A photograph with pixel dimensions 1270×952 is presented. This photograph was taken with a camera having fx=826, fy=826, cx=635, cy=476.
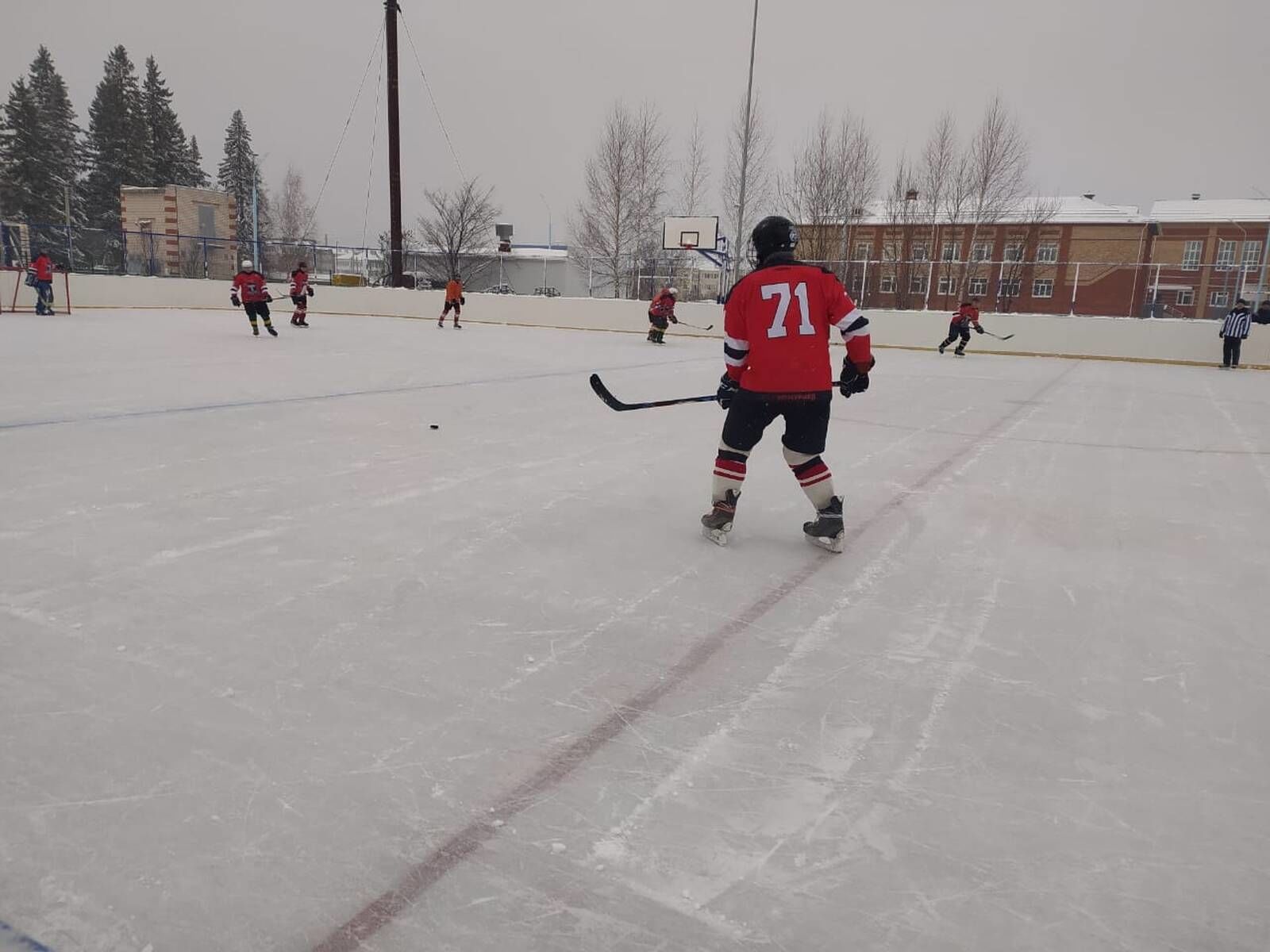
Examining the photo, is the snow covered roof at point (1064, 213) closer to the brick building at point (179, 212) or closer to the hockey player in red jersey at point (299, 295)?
the hockey player in red jersey at point (299, 295)

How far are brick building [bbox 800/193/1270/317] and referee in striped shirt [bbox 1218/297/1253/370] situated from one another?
2.38 m

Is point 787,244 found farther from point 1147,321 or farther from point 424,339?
point 1147,321

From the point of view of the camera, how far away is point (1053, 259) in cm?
3450

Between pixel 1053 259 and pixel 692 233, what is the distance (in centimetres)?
1788

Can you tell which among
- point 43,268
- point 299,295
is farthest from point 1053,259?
point 43,268

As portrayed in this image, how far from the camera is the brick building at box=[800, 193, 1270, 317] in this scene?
19859 millimetres

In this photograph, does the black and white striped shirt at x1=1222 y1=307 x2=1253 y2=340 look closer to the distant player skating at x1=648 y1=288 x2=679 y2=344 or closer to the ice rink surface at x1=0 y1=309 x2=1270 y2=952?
the distant player skating at x1=648 y1=288 x2=679 y2=344

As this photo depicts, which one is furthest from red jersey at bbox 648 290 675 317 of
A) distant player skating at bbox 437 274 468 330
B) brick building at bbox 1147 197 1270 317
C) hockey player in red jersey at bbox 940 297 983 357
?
brick building at bbox 1147 197 1270 317

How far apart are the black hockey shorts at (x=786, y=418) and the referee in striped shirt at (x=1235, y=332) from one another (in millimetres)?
16462

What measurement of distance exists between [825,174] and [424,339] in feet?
63.1

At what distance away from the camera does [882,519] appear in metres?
4.30

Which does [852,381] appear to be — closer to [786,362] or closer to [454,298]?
[786,362]

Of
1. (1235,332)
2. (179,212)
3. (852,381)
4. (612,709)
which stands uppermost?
(179,212)

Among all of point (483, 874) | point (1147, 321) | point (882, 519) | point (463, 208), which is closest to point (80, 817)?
point (483, 874)
